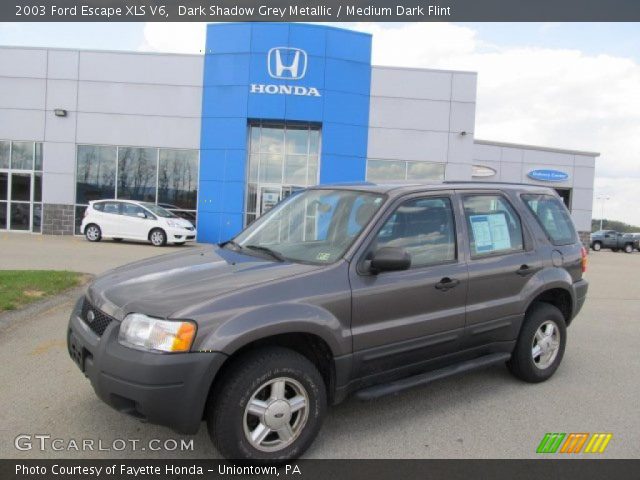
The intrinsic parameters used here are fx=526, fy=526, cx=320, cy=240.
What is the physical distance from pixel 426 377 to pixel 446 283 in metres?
0.72

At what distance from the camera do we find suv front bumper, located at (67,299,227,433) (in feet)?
9.46

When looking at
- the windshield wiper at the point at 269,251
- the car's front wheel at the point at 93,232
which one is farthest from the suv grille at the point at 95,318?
the car's front wheel at the point at 93,232

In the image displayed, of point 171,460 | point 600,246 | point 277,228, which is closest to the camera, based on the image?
point 171,460

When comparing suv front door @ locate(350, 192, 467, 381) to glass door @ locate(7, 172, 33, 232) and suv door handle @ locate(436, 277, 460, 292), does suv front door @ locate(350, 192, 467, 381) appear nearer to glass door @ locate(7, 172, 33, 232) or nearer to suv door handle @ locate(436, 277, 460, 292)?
suv door handle @ locate(436, 277, 460, 292)

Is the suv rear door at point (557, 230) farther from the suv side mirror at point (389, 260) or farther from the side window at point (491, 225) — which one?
the suv side mirror at point (389, 260)

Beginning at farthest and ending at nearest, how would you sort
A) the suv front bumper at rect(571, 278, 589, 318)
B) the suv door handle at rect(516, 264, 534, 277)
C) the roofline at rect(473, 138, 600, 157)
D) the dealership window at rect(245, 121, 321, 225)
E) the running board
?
the roofline at rect(473, 138, 600, 157)
the dealership window at rect(245, 121, 321, 225)
the suv front bumper at rect(571, 278, 589, 318)
the suv door handle at rect(516, 264, 534, 277)
the running board

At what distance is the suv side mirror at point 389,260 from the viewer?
3.46 metres

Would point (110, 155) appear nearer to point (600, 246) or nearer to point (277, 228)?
point (277, 228)

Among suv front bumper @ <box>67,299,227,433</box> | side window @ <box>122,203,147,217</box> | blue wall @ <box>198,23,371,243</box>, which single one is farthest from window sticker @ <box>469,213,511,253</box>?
blue wall @ <box>198,23,371,243</box>

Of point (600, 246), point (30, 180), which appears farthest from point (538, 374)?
point (600, 246)

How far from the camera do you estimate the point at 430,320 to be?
3902 mm

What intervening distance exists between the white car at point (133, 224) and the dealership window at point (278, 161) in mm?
4326

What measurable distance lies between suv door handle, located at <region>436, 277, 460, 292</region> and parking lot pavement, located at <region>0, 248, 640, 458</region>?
100cm

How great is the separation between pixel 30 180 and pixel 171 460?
880 inches
